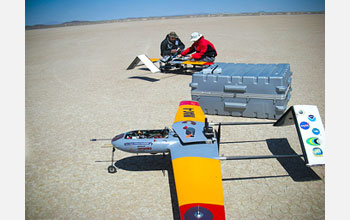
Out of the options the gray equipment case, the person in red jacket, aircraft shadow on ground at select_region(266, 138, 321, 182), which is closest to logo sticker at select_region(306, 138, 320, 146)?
aircraft shadow on ground at select_region(266, 138, 321, 182)

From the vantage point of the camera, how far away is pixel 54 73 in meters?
21.3

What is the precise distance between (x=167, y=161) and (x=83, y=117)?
228 inches

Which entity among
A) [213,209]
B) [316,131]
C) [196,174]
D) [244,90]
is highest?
[244,90]

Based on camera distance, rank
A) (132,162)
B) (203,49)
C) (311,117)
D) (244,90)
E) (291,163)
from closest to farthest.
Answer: (311,117) < (291,163) < (132,162) < (244,90) < (203,49)

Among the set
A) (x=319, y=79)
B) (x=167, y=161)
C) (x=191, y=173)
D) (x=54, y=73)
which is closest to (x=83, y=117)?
(x=167, y=161)

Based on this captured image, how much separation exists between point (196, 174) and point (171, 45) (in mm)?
15041

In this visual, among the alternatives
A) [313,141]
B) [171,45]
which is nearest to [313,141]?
[313,141]

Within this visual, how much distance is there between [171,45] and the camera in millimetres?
19578

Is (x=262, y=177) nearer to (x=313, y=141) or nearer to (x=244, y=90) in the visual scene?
(x=313, y=141)

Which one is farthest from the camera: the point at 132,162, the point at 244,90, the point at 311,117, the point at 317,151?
the point at 244,90

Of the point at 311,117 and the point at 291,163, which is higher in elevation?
the point at 311,117

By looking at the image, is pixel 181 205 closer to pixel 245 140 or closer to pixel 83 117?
pixel 245 140

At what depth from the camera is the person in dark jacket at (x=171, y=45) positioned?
19220mm

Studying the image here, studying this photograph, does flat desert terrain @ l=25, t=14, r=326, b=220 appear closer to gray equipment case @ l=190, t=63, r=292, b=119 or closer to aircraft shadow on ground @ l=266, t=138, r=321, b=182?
aircraft shadow on ground @ l=266, t=138, r=321, b=182
